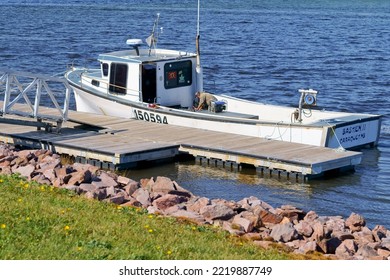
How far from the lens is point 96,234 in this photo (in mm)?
12094

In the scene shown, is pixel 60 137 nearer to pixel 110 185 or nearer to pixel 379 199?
pixel 110 185

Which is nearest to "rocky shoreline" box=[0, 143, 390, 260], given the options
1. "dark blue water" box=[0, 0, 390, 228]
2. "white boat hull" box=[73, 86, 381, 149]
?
"dark blue water" box=[0, 0, 390, 228]

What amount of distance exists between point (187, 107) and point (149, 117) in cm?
167

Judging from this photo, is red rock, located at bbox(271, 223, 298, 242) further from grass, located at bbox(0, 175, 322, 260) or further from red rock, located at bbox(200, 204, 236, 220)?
grass, located at bbox(0, 175, 322, 260)

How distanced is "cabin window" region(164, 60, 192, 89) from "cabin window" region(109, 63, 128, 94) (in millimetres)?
1189

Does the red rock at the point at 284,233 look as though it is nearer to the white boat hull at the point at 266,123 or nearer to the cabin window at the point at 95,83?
the white boat hull at the point at 266,123

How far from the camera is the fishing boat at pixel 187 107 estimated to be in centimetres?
2389

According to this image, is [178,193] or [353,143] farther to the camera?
[353,143]

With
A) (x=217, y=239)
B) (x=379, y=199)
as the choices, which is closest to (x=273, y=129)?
(x=379, y=199)

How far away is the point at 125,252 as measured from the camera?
37.0 ft

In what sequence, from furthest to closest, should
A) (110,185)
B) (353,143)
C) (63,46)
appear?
(63,46), (353,143), (110,185)

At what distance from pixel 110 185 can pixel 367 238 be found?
4895mm

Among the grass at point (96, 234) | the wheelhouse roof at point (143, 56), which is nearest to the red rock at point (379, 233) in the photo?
the grass at point (96, 234)

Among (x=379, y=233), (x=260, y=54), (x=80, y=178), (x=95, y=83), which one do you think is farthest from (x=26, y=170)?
(x=260, y=54)
